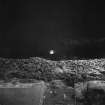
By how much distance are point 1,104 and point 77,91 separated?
22.7 inches

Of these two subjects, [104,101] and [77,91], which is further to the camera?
[77,91]

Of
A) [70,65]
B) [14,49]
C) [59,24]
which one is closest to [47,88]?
[70,65]

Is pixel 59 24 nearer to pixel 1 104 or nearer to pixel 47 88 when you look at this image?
pixel 47 88

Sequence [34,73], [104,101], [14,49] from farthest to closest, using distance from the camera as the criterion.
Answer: [34,73] < [14,49] < [104,101]

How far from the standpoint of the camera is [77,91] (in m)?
1.43

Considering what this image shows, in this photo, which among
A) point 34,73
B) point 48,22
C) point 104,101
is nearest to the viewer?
point 104,101

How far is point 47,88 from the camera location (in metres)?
1.49

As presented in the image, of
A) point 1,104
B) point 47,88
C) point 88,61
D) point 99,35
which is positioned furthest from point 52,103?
point 99,35

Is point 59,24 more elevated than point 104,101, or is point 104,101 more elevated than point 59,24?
point 59,24

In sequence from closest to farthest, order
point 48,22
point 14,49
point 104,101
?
point 104,101, point 48,22, point 14,49

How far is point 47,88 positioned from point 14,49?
42 centimetres

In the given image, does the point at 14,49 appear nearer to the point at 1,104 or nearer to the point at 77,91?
the point at 1,104

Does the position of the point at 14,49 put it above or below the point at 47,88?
above

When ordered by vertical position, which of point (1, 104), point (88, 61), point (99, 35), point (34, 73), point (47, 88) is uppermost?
point (99, 35)
